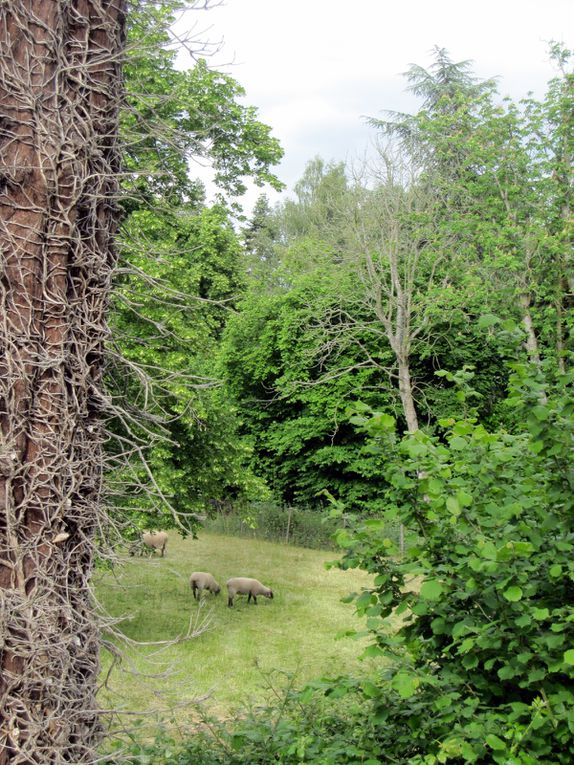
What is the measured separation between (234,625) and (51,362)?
11.7 metres

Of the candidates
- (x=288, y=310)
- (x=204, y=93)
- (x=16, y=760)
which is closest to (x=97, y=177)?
(x=16, y=760)

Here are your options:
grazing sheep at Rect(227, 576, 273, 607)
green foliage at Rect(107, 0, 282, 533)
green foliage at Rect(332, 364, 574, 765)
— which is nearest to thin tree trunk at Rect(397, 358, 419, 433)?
green foliage at Rect(107, 0, 282, 533)

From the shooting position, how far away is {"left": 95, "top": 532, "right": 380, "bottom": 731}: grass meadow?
29.7 feet

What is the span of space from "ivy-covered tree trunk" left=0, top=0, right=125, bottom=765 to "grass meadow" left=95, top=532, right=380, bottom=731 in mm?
3788

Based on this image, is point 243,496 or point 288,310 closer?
point 243,496

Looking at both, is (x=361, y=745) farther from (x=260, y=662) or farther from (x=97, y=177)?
(x=260, y=662)

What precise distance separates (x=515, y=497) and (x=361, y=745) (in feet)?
4.71

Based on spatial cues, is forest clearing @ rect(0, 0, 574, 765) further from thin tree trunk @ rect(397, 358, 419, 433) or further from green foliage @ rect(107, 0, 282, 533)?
thin tree trunk @ rect(397, 358, 419, 433)

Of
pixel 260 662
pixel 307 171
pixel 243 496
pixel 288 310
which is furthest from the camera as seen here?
pixel 307 171

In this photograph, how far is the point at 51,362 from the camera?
8.91 feet

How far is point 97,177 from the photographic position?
2.94 meters

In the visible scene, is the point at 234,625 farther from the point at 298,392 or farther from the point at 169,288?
the point at 169,288

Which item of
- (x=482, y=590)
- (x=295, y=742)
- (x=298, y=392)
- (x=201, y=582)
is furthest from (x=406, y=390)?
(x=482, y=590)

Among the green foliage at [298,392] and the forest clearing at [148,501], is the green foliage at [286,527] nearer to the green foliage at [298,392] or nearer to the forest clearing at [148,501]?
the green foliage at [298,392]
